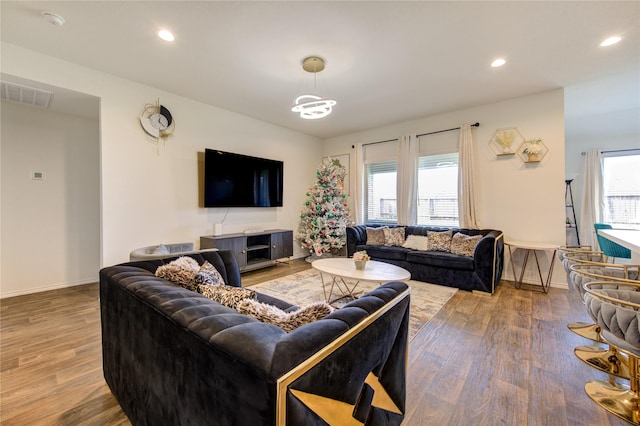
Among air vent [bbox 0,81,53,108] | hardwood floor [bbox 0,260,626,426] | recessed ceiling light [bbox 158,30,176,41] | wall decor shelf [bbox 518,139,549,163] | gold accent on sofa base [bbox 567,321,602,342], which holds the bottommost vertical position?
hardwood floor [bbox 0,260,626,426]

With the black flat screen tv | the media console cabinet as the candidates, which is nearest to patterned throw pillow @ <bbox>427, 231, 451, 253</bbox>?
the media console cabinet

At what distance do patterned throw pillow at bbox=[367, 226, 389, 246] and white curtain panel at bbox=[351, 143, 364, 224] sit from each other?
2.85 feet

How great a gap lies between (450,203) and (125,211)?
17.4ft

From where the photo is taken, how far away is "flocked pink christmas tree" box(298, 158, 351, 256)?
5449 mm

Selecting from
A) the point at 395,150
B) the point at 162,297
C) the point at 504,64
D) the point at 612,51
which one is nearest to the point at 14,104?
the point at 162,297

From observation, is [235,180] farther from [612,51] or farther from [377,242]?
[612,51]

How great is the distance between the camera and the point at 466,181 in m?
4.46

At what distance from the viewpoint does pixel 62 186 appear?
384 centimetres

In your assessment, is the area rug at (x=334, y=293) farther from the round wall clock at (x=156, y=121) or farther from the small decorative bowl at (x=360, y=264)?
the round wall clock at (x=156, y=121)

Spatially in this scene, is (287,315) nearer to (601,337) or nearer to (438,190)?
(601,337)

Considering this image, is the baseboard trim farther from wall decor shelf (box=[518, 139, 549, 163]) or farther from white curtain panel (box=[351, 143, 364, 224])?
wall decor shelf (box=[518, 139, 549, 163])

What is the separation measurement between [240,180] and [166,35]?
2.43m

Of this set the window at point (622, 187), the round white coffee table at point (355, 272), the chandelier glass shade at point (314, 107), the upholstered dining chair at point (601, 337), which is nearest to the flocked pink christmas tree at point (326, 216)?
the round white coffee table at point (355, 272)

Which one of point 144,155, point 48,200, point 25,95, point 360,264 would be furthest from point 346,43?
point 48,200
